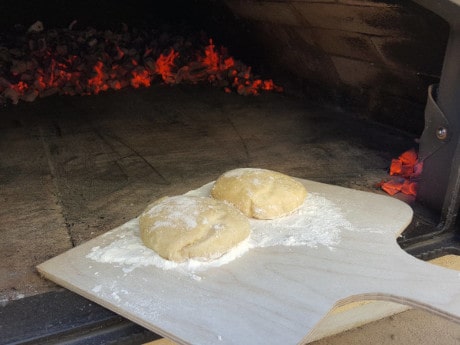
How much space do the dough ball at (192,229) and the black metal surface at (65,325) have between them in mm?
189

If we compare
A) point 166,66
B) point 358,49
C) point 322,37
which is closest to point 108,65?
point 166,66

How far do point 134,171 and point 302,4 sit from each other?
3.73ft

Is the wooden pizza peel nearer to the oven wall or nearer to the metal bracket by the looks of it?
the metal bracket

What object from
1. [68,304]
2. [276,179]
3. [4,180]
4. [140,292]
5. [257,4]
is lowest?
[4,180]

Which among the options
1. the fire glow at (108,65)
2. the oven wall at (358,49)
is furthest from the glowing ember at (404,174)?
the fire glow at (108,65)

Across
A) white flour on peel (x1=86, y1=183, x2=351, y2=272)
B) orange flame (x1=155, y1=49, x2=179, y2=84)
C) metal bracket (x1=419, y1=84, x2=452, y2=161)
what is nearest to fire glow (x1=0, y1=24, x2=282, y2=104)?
orange flame (x1=155, y1=49, x2=179, y2=84)

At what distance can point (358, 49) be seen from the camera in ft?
8.00

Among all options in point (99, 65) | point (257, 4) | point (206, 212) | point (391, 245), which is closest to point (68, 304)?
point (206, 212)

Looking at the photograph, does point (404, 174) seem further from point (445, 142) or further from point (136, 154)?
point (136, 154)

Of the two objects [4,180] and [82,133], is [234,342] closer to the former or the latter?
[4,180]

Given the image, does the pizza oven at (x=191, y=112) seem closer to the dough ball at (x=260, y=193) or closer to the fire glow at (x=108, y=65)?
the fire glow at (x=108, y=65)

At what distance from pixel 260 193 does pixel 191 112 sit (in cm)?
166

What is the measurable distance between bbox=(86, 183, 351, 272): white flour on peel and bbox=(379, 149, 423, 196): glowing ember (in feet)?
1.85

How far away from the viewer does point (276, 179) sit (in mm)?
1445
